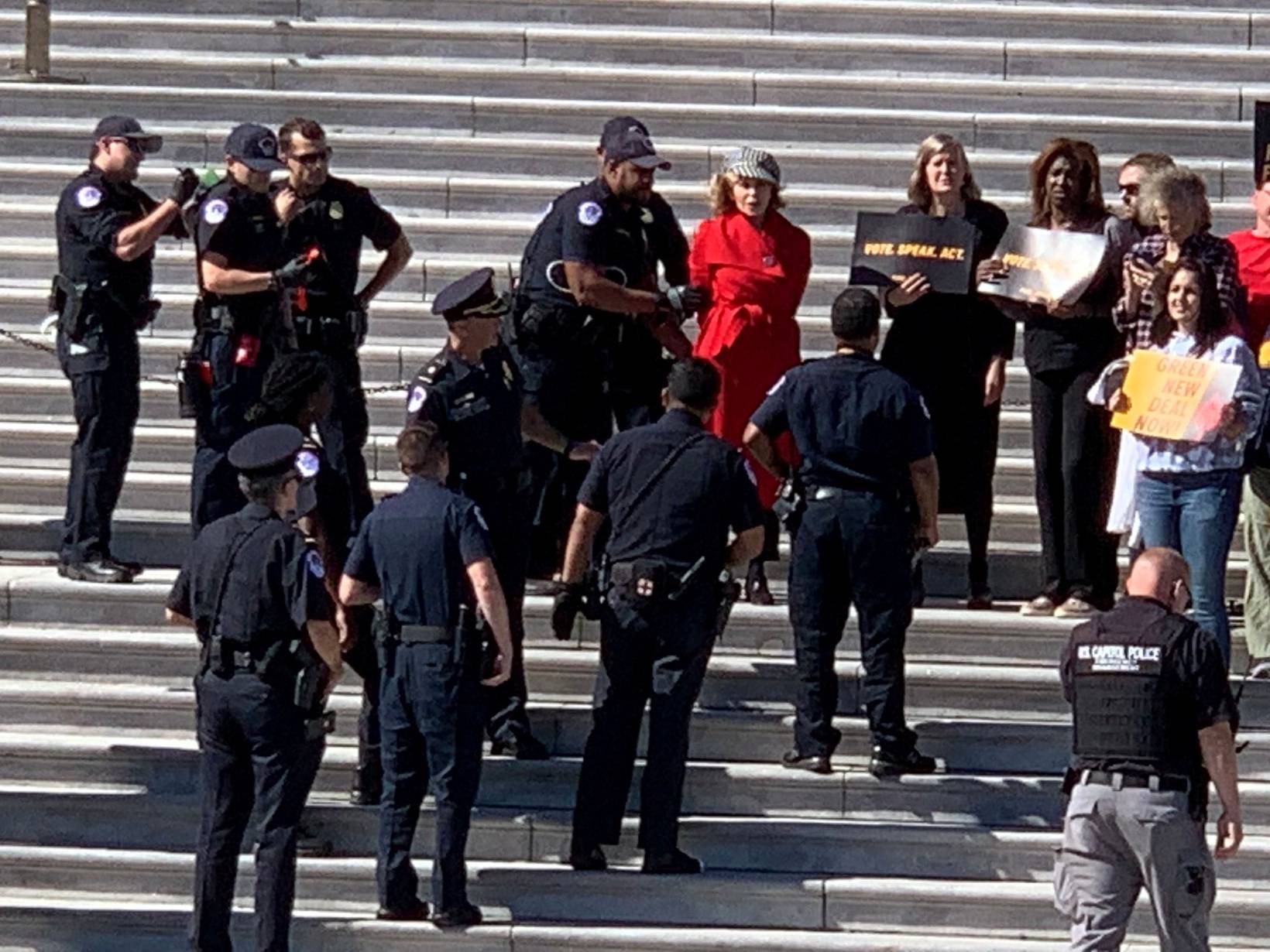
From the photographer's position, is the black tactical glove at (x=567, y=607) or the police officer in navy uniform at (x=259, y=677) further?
the black tactical glove at (x=567, y=607)

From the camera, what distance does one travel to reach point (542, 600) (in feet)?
39.3

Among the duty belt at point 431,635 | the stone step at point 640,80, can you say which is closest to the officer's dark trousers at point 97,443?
the duty belt at point 431,635

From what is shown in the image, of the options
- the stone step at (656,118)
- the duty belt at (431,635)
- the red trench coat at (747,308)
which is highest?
the stone step at (656,118)

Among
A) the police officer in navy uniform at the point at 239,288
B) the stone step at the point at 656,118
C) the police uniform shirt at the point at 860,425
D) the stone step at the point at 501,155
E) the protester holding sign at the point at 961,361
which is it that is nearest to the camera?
the police uniform shirt at the point at 860,425

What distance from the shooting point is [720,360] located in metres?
12.1

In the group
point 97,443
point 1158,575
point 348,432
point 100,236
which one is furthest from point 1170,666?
point 100,236

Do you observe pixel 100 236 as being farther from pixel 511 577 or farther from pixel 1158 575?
pixel 1158 575

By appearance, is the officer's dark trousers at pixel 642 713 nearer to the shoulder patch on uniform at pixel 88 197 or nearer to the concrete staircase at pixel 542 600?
the concrete staircase at pixel 542 600

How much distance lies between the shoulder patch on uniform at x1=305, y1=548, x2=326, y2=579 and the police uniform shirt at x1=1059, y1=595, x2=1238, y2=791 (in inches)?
94.0

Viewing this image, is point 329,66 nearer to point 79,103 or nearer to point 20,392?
point 79,103

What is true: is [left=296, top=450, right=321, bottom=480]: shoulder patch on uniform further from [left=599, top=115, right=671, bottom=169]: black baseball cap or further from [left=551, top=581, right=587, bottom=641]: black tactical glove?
[left=599, top=115, right=671, bottom=169]: black baseball cap

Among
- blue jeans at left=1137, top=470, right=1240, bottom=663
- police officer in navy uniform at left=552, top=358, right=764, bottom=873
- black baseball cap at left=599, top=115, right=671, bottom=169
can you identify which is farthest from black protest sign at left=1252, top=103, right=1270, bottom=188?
police officer in navy uniform at left=552, top=358, right=764, bottom=873

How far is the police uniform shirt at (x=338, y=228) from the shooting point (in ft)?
39.2

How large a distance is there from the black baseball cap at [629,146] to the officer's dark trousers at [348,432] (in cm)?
126
